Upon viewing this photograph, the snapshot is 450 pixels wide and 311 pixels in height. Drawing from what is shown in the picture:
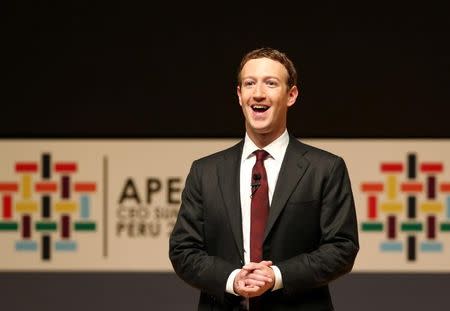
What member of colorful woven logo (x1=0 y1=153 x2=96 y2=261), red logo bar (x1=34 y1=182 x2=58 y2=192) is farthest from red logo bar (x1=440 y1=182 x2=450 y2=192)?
red logo bar (x1=34 y1=182 x2=58 y2=192)

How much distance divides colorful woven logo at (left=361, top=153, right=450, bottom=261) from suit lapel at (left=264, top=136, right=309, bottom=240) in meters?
1.72

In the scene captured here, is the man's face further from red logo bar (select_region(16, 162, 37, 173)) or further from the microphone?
red logo bar (select_region(16, 162, 37, 173))

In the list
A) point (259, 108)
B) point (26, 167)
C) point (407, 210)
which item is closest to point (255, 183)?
point (259, 108)

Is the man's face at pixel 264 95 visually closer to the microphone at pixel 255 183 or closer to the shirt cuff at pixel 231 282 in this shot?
the microphone at pixel 255 183

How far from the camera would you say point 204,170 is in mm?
1957

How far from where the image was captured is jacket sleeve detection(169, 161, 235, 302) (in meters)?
1.83

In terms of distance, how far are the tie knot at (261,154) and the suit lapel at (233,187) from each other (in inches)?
1.9

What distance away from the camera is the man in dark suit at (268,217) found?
1.83 m

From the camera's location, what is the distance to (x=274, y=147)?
1.93m

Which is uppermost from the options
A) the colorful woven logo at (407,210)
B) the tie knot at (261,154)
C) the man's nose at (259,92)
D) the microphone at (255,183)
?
the man's nose at (259,92)

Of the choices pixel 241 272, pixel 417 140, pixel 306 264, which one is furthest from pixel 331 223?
pixel 417 140

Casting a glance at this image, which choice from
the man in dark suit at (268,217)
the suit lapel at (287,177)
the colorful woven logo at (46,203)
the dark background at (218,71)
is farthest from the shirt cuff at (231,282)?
the colorful woven logo at (46,203)

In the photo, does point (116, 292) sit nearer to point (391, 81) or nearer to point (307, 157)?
point (391, 81)

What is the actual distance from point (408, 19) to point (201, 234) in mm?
1947
